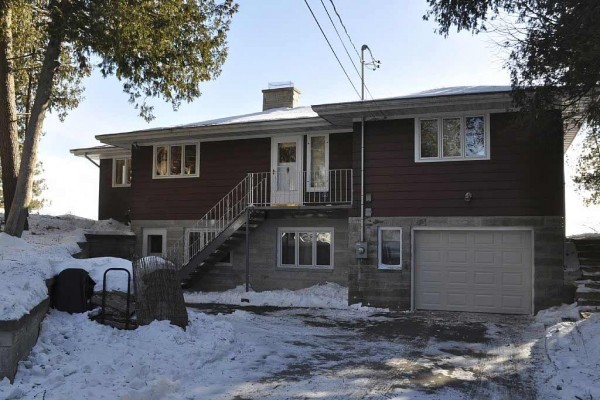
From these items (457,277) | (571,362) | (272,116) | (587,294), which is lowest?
(571,362)

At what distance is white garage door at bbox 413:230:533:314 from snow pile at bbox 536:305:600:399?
339cm

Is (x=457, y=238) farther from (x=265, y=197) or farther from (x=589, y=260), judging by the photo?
(x=265, y=197)

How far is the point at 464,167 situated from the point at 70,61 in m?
13.9

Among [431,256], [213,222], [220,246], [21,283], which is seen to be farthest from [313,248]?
[21,283]

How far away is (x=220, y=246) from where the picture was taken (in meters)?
16.8

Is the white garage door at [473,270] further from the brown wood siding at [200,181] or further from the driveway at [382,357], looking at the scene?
the brown wood siding at [200,181]

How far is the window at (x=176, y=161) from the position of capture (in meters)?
18.2

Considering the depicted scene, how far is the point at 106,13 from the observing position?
1152 cm

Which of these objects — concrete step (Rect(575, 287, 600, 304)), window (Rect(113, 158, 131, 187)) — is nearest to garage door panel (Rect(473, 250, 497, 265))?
concrete step (Rect(575, 287, 600, 304))

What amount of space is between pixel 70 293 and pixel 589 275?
35.4 ft

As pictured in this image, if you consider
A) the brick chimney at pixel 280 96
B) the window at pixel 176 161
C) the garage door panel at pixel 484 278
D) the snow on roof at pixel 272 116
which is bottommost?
the garage door panel at pixel 484 278

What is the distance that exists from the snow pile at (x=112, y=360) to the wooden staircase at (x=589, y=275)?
23.6 feet

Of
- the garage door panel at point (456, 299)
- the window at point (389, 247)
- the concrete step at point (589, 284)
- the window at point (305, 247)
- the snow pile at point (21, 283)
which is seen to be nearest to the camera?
the snow pile at point (21, 283)

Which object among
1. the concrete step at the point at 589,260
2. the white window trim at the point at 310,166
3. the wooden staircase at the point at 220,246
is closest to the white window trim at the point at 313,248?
the wooden staircase at the point at 220,246
